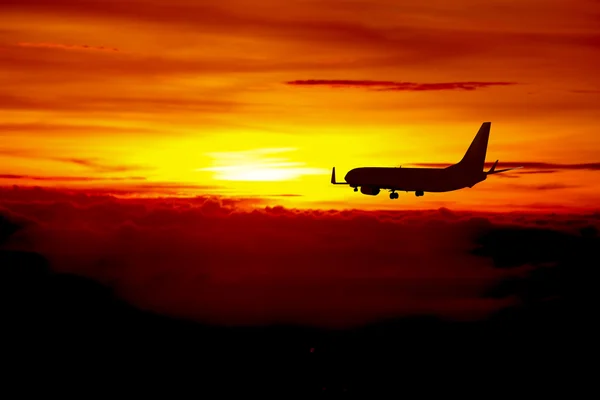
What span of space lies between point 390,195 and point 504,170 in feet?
79.6

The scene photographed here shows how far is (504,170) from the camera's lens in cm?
19325

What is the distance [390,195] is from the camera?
198m
